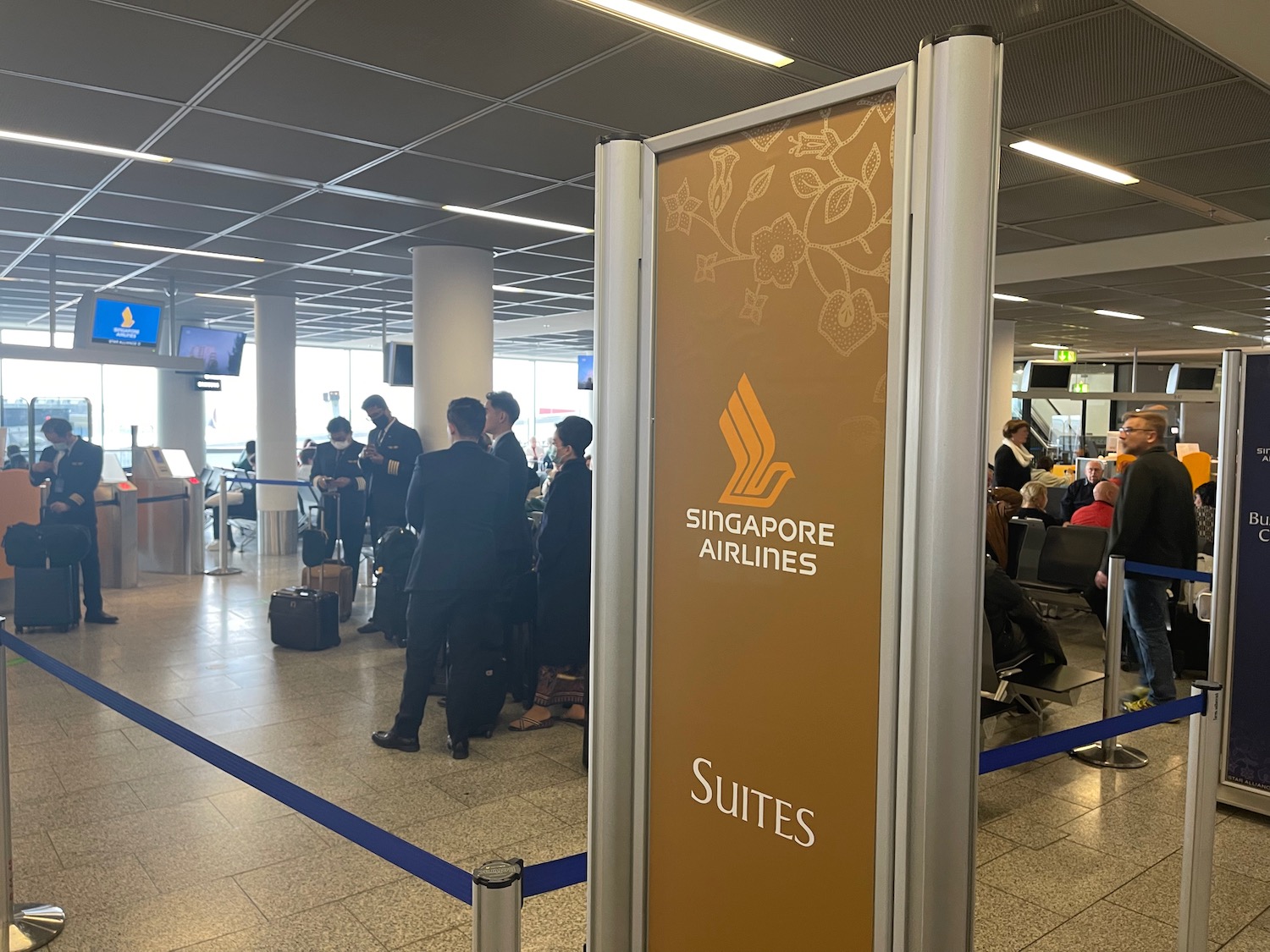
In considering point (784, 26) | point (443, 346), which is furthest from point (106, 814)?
point (443, 346)

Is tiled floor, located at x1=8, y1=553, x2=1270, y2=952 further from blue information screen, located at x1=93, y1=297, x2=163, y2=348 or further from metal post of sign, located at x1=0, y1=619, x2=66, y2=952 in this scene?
blue information screen, located at x1=93, y1=297, x2=163, y2=348

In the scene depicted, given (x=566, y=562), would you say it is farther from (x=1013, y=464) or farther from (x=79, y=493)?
(x=1013, y=464)

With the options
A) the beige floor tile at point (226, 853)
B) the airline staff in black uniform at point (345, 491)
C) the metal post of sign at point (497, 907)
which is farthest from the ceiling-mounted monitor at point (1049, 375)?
the metal post of sign at point (497, 907)

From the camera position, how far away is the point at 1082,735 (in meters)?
2.34

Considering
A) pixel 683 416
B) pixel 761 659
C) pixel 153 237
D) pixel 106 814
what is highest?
pixel 153 237

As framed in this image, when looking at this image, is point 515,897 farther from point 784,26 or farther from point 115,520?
point 115,520

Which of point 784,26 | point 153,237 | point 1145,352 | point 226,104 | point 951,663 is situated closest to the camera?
point 951,663

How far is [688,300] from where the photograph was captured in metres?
1.55

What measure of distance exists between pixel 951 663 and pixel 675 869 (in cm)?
66

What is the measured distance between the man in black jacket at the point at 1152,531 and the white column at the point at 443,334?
5.21m

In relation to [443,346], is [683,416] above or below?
below

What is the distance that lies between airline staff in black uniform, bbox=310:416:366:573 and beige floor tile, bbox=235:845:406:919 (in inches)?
184

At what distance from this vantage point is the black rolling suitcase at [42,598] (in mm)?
6910

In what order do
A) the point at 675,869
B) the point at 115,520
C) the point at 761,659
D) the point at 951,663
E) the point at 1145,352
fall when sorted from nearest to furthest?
the point at 951,663 < the point at 761,659 < the point at 675,869 < the point at 115,520 < the point at 1145,352
